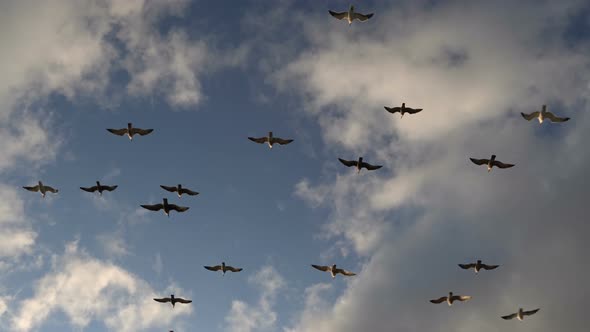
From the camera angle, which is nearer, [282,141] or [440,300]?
[282,141]

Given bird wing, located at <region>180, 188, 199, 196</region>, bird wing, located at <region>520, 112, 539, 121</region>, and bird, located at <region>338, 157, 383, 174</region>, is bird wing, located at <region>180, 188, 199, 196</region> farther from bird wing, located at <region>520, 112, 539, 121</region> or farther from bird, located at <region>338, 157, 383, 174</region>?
bird wing, located at <region>520, 112, 539, 121</region>

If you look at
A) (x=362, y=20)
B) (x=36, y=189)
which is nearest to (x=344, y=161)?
(x=362, y=20)

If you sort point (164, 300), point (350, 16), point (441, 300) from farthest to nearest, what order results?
point (164, 300) < point (441, 300) < point (350, 16)

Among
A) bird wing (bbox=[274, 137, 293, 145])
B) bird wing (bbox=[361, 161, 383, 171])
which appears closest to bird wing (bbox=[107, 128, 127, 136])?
bird wing (bbox=[274, 137, 293, 145])

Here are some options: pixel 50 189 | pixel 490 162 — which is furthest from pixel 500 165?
pixel 50 189

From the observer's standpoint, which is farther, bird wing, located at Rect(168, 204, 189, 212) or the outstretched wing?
the outstretched wing

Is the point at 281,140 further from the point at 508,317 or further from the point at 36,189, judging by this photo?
the point at 508,317

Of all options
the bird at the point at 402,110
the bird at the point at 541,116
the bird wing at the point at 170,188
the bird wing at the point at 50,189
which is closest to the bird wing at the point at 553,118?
the bird at the point at 541,116

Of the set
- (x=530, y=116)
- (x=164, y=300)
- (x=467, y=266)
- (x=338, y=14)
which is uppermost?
(x=338, y=14)

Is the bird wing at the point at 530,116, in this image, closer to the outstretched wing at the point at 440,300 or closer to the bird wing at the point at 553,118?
the bird wing at the point at 553,118

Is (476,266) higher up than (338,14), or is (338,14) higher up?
(338,14)

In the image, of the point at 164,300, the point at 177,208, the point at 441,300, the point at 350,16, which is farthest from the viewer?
the point at 164,300

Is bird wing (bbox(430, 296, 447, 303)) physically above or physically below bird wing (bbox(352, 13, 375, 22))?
below

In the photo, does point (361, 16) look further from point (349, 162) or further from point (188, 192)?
point (188, 192)
